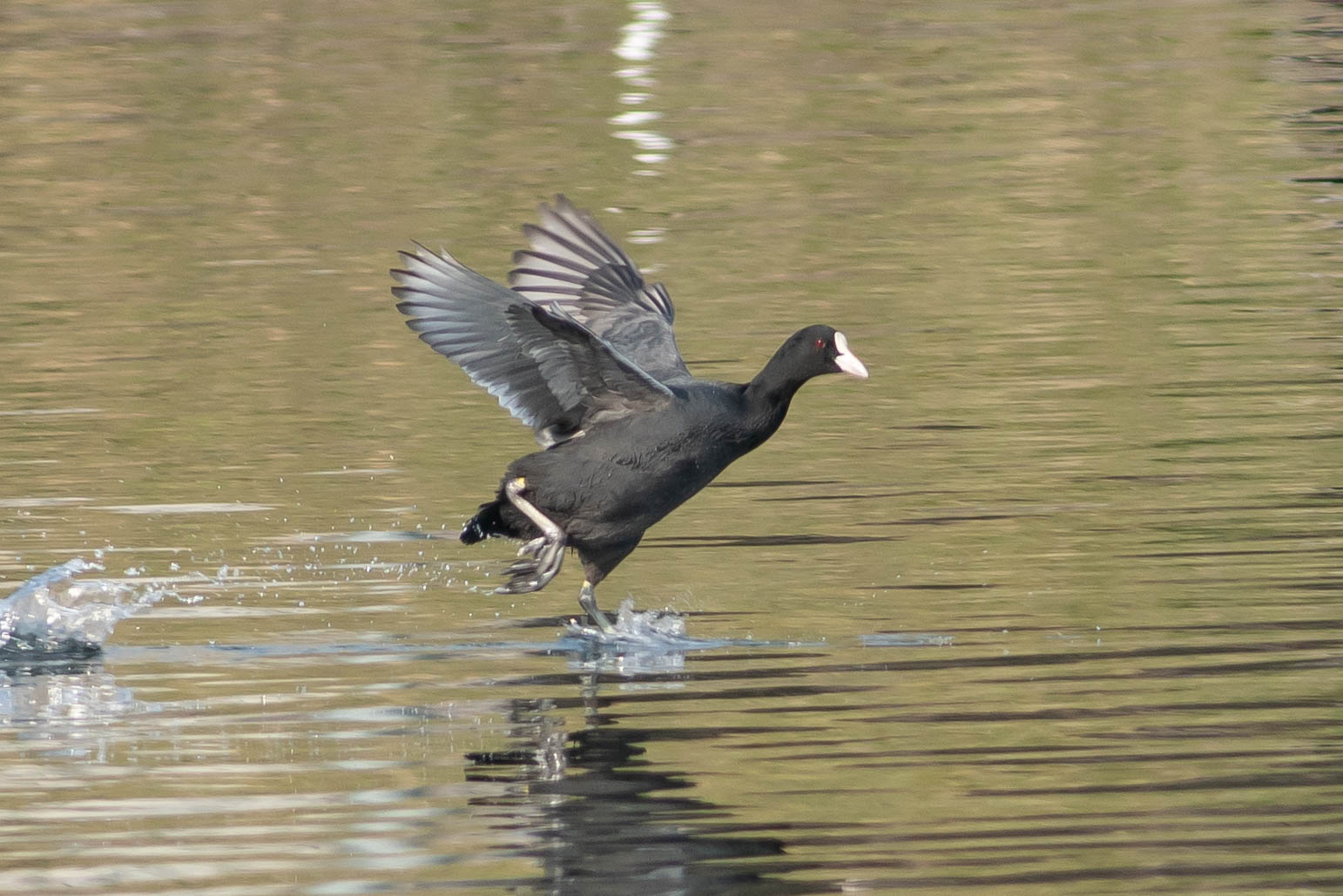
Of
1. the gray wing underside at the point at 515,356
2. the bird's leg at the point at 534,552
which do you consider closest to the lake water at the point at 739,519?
the bird's leg at the point at 534,552

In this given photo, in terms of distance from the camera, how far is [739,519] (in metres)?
8.91

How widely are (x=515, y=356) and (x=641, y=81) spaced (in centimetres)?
1639

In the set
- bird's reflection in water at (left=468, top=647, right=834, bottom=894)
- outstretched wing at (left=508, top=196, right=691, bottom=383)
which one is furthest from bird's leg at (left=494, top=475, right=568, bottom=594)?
bird's reflection in water at (left=468, top=647, right=834, bottom=894)

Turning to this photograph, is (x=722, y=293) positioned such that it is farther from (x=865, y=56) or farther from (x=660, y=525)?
(x=865, y=56)

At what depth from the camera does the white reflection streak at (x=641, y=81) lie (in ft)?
63.5

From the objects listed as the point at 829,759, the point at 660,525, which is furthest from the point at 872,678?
the point at 660,525

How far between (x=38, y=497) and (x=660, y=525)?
2525mm

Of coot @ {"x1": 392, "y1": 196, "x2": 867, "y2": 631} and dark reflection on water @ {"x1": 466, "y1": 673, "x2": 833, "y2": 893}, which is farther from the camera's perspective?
coot @ {"x1": 392, "y1": 196, "x2": 867, "y2": 631}

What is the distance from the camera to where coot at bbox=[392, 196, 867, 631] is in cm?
749

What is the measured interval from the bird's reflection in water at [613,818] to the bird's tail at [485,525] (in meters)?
1.48

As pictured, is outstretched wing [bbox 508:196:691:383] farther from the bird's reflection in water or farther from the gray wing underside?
the bird's reflection in water

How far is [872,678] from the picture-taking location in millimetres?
6527

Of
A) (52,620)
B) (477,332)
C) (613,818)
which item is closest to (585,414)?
(477,332)

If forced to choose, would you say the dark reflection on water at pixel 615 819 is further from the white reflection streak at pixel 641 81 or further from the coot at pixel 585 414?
the white reflection streak at pixel 641 81
